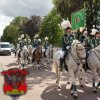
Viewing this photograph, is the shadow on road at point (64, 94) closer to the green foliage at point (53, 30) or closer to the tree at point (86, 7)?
the tree at point (86, 7)

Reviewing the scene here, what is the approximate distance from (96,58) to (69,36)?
168 centimetres

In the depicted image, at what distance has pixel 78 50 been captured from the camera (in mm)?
11703

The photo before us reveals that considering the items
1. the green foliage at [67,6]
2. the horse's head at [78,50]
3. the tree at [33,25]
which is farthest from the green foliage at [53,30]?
the horse's head at [78,50]

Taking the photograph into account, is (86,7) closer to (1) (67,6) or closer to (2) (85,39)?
(1) (67,6)

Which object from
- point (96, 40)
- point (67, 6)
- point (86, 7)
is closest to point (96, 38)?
point (96, 40)

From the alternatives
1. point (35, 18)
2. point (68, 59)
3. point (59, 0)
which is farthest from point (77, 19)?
point (35, 18)

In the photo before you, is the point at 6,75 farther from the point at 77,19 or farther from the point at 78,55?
the point at 77,19

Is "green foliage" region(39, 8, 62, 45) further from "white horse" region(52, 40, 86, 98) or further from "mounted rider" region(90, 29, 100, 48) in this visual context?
"white horse" region(52, 40, 86, 98)

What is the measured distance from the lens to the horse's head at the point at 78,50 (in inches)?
457

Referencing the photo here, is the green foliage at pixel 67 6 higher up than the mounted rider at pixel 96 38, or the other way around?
the green foliage at pixel 67 6

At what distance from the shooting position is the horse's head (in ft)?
38.1

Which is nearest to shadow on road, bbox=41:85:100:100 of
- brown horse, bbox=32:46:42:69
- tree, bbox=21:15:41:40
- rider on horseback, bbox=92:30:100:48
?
rider on horseback, bbox=92:30:100:48

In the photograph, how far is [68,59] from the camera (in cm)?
1219

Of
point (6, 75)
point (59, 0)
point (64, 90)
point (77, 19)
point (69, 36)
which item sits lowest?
point (64, 90)
